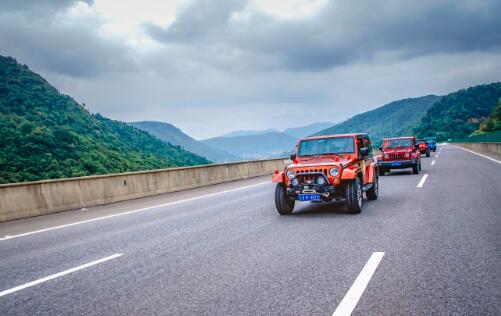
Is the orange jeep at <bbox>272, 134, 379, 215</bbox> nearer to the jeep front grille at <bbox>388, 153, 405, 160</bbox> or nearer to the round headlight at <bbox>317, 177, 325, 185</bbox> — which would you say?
the round headlight at <bbox>317, 177, 325, 185</bbox>

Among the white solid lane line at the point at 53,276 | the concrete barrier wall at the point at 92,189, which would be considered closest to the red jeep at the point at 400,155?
the concrete barrier wall at the point at 92,189

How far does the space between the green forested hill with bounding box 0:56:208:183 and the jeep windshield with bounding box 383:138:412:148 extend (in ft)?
130

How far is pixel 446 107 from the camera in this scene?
7042 inches

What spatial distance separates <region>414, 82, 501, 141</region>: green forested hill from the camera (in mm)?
157375

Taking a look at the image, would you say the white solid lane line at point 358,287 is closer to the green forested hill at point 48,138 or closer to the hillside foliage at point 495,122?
the green forested hill at point 48,138

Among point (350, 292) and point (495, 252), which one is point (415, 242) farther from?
point (350, 292)

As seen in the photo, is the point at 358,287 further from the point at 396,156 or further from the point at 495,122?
the point at 495,122

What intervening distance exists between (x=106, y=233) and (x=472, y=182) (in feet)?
38.1

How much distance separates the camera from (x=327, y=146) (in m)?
10.8

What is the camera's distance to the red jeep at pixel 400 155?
19.2m

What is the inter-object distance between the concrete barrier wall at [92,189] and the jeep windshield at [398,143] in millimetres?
8029

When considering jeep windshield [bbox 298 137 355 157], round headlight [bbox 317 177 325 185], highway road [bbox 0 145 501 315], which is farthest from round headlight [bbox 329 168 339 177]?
jeep windshield [bbox 298 137 355 157]

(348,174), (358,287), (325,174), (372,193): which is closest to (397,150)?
(372,193)

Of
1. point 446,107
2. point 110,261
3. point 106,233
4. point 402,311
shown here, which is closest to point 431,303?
point 402,311
